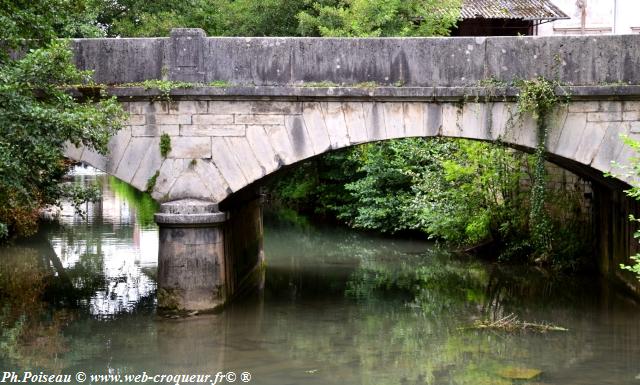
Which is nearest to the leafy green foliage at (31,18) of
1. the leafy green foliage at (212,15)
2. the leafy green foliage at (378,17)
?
the leafy green foliage at (378,17)

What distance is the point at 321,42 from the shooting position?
11.6 metres

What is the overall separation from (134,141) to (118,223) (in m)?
14.1

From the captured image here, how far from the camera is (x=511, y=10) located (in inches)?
943

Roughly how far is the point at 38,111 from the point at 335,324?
4.39 metres

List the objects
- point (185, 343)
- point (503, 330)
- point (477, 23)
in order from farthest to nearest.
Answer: point (477, 23), point (503, 330), point (185, 343)

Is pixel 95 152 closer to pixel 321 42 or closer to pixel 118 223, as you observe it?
pixel 321 42

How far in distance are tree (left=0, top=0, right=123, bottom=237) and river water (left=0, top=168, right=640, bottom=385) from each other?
1739 millimetres

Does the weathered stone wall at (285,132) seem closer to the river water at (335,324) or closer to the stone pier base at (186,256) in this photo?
the stone pier base at (186,256)

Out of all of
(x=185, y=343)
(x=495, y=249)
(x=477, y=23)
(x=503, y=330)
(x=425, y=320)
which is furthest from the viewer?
(x=477, y=23)

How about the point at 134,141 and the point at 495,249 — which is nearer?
the point at 134,141

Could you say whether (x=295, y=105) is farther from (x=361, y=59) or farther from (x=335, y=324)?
(x=335, y=324)

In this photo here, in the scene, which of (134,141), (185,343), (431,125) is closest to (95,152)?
(134,141)

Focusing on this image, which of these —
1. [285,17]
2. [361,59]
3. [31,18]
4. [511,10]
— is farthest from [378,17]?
[31,18]

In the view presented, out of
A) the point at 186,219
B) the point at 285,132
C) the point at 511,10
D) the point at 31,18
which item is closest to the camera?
the point at 31,18
